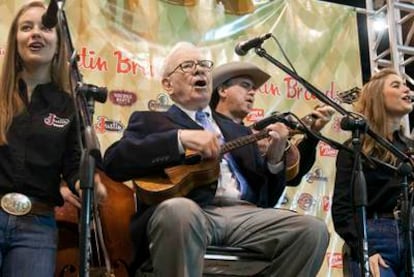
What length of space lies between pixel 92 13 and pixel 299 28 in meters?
1.21

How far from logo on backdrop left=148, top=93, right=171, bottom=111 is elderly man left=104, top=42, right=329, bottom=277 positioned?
55 cm

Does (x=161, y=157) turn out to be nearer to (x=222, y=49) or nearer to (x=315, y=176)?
(x=222, y=49)

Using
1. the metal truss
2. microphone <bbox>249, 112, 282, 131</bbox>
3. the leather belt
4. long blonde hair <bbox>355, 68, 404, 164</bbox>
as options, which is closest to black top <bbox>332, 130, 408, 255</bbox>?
long blonde hair <bbox>355, 68, 404, 164</bbox>

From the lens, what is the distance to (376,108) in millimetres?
3281

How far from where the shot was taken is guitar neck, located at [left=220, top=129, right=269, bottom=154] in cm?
269

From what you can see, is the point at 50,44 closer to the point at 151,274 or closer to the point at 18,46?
the point at 18,46

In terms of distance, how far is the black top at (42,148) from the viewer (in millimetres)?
2305

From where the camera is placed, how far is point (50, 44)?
2.53m

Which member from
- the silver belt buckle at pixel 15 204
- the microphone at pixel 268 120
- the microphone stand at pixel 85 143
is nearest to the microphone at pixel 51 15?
the microphone stand at pixel 85 143

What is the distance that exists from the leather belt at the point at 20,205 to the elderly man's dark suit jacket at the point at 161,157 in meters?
0.31

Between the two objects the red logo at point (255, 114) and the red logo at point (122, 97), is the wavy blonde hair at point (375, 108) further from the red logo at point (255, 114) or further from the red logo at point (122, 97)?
the red logo at point (122, 97)

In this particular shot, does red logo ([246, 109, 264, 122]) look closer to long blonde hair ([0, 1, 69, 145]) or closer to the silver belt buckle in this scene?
long blonde hair ([0, 1, 69, 145])

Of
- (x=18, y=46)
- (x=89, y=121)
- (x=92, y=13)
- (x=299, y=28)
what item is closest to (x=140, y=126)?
(x=18, y=46)

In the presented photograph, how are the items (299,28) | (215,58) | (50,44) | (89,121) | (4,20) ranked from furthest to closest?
(299,28), (215,58), (4,20), (50,44), (89,121)
